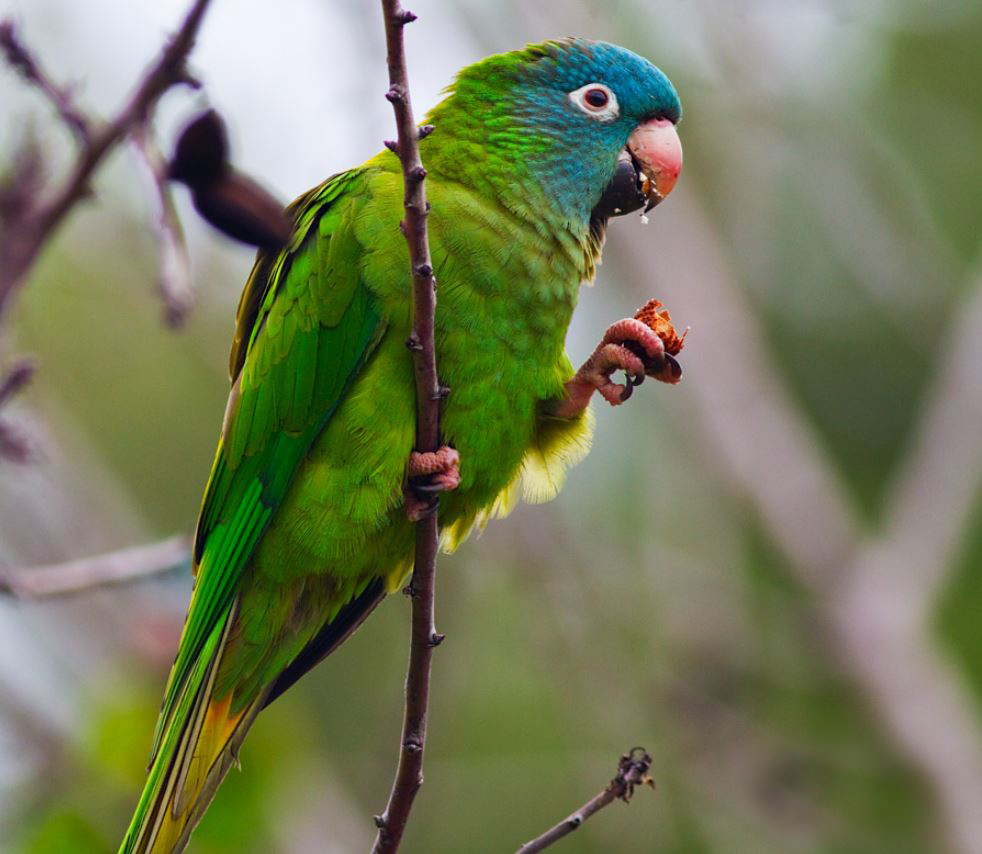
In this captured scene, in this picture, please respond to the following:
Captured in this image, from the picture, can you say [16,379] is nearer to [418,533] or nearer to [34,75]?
[34,75]

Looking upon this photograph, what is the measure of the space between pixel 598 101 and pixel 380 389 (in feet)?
4.08

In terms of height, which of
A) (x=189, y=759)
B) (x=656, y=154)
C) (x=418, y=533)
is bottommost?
(x=189, y=759)

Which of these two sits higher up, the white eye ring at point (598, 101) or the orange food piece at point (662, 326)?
the white eye ring at point (598, 101)

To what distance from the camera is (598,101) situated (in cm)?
372

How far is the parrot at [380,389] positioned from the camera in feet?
10.3

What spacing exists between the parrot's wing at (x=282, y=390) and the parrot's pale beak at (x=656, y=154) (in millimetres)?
907

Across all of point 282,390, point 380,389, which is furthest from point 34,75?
point 282,390

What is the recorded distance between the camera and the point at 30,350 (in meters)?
7.01

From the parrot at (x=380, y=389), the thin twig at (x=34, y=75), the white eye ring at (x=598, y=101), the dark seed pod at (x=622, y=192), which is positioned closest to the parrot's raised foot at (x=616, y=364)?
the parrot at (x=380, y=389)

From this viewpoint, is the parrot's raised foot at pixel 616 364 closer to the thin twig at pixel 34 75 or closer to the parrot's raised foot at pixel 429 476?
the parrot's raised foot at pixel 429 476

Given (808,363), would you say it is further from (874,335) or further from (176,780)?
(176,780)

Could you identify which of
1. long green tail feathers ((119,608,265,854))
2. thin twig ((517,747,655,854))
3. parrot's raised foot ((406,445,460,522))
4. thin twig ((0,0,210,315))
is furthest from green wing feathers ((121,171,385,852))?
thin twig ((0,0,210,315))

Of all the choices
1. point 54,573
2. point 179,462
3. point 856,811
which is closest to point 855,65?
point 856,811

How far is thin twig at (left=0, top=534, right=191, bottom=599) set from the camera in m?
2.82
